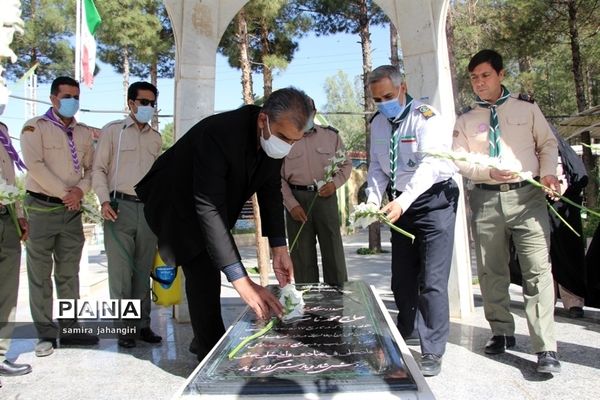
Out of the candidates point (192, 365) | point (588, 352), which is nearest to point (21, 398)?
point (192, 365)

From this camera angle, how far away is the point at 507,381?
3.25 meters

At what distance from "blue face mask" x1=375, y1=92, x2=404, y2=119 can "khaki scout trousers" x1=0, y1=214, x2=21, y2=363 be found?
2842 millimetres

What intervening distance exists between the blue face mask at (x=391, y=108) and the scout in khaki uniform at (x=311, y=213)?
1.39 meters

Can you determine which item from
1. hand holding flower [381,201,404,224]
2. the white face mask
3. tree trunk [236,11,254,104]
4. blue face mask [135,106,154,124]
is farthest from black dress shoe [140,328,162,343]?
tree trunk [236,11,254,104]

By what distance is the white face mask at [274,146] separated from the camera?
8.62ft

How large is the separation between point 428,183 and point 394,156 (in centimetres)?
44

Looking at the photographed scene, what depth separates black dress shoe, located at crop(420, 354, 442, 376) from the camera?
3382 mm

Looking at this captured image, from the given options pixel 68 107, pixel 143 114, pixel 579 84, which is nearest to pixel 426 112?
pixel 143 114

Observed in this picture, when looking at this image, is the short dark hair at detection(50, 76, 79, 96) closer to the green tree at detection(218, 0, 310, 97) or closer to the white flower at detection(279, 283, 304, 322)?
the white flower at detection(279, 283, 304, 322)

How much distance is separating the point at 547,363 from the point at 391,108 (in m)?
1.88

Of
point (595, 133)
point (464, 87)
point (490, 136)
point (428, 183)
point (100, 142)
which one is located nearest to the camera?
point (428, 183)

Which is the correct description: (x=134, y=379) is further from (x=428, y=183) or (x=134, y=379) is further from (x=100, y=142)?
(x=428, y=183)

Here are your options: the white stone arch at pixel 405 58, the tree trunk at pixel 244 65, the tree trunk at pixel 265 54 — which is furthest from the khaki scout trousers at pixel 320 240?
the tree trunk at pixel 265 54

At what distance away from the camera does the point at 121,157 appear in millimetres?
4598
